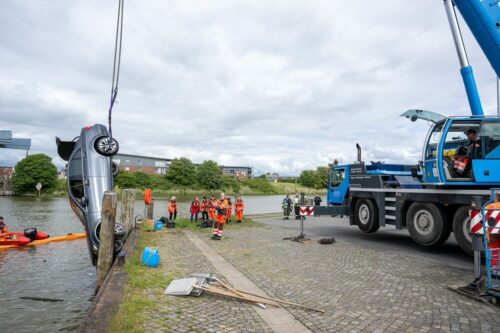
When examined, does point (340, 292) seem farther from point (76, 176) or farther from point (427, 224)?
point (76, 176)

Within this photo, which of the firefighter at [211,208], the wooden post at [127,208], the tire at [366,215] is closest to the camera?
the tire at [366,215]

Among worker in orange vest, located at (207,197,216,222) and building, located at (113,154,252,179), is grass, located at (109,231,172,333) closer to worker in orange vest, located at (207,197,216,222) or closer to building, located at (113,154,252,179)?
worker in orange vest, located at (207,197,216,222)

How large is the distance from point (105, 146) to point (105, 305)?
5.84 metres

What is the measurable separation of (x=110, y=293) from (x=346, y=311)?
364 centimetres

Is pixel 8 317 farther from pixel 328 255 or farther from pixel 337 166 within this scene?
pixel 337 166

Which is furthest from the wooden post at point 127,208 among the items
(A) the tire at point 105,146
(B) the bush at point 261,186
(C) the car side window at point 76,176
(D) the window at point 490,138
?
(B) the bush at point 261,186

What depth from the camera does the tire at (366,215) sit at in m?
11.8

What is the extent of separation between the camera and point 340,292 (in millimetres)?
5996

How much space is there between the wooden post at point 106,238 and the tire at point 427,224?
316 inches

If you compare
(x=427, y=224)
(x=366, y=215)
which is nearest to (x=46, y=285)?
(x=366, y=215)

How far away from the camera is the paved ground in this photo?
457cm

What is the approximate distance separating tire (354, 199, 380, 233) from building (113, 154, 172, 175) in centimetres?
7855

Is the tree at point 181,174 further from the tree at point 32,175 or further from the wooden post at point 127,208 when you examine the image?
the wooden post at point 127,208

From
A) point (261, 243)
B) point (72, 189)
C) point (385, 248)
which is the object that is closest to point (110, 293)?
point (72, 189)
